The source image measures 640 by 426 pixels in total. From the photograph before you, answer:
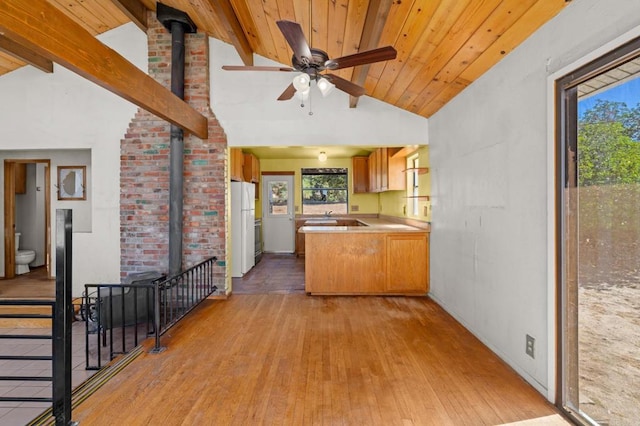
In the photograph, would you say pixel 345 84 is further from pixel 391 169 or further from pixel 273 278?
pixel 273 278

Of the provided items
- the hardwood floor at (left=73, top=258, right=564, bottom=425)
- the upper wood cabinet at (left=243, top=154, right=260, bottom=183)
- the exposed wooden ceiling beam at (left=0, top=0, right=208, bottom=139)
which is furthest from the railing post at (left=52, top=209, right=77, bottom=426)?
the upper wood cabinet at (left=243, top=154, right=260, bottom=183)

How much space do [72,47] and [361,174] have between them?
5719 millimetres

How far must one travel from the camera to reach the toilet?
5.23 meters

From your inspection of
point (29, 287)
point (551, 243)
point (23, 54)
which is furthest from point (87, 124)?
point (551, 243)

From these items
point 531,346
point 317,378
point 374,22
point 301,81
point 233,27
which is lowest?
point 317,378

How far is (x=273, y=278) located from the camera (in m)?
5.03

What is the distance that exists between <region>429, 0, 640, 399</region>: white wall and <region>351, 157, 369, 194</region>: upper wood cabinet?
12.1 ft

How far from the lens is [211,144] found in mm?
4020

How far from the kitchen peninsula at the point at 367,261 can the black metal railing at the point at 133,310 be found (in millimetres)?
1320

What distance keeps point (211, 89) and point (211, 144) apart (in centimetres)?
70

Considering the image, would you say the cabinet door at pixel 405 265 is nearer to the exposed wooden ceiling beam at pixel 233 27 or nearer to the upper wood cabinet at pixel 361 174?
the exposed wooden ceiling beam at pixel 233 27

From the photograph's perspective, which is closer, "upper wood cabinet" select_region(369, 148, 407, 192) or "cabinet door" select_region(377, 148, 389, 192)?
"upper wood cabinet" select_region(369, 148, 407, 192)

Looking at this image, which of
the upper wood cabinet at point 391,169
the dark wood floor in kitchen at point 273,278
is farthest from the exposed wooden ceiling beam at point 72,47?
the upper wood cabinet at point 391,169

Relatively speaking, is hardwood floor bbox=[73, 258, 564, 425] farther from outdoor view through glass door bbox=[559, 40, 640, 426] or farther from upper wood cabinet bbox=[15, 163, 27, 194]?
upper wood cabinet bbox=[15, 163, 27, 194]
